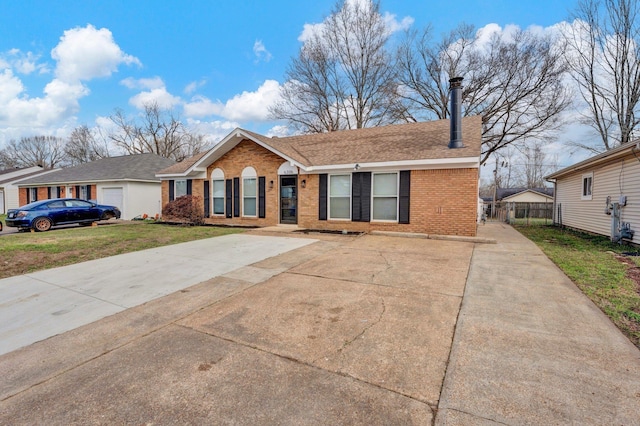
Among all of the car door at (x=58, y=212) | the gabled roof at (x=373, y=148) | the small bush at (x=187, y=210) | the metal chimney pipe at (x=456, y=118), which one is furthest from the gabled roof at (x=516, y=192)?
the car door at (x=58, y=212)

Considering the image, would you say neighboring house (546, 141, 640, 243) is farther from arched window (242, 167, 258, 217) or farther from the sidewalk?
arched window (242, 167, 258, 217)

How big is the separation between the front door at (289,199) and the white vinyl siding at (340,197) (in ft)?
5.78

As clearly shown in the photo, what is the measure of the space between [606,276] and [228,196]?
13.0 meters

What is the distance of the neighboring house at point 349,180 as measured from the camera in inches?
382

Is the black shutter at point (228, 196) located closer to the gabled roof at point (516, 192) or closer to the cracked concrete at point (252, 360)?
the cracked concrete at point (252, 360)

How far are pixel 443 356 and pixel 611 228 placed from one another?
35.6 feet

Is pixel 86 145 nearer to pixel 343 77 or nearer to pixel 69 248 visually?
pixel 343 77

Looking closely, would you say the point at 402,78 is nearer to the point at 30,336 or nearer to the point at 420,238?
the point at 420,238

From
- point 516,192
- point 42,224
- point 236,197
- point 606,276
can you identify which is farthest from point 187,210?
point 516,192

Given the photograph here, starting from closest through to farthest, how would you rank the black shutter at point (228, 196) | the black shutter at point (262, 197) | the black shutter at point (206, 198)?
the black shutter at point (262, 197)
the black shutter at point (228, 196)
the black shutter at point (206, 198)

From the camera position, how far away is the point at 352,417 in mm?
2076

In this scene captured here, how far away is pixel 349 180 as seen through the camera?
11.3m

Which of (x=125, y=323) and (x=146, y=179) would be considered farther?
(x=146, y=179)

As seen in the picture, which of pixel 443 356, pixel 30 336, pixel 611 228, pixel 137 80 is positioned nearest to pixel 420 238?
pixel 611 228
